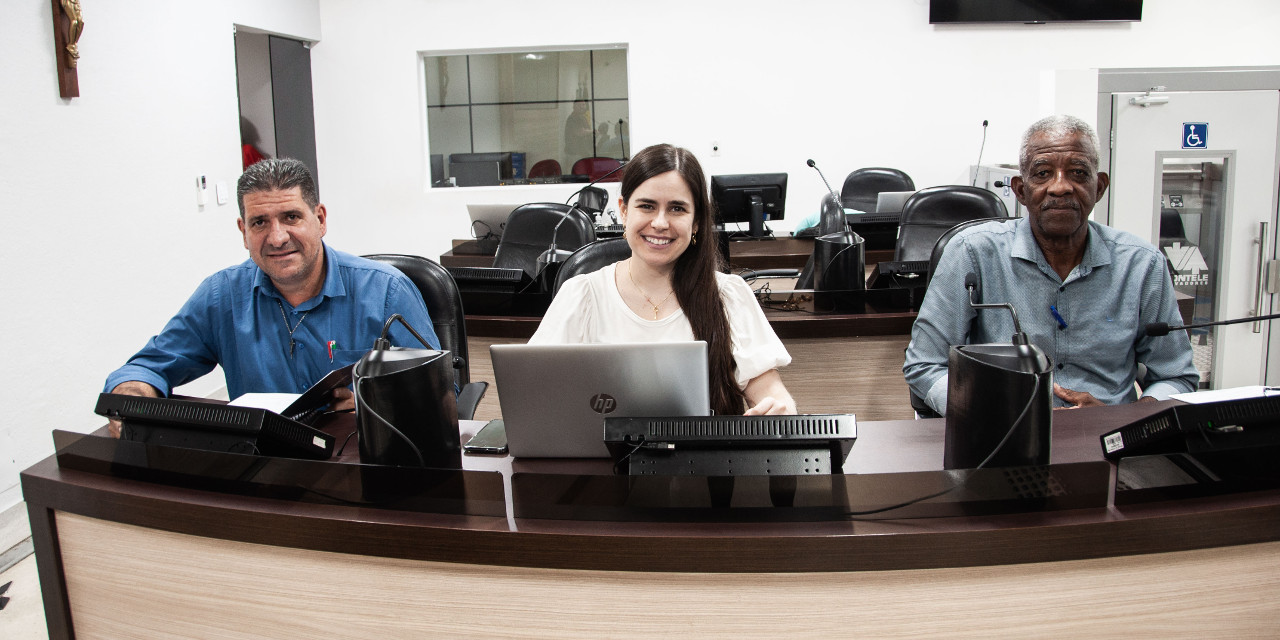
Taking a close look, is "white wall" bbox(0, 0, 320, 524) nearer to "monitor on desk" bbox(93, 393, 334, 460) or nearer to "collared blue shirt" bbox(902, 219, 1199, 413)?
"monitor on desk" bbox(93, 393, 334, 460)

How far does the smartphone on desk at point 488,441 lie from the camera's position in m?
1.56

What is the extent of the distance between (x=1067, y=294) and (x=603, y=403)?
128 centimetres

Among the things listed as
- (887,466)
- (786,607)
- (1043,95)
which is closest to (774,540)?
(786,607)

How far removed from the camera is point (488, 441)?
1.60 m

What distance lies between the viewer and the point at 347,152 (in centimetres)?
671

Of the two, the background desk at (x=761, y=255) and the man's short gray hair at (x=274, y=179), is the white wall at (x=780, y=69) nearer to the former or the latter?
the background desk at (x=761, y=255)

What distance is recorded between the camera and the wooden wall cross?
3525 millimetres

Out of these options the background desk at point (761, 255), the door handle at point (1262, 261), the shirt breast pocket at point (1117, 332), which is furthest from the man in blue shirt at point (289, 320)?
the door handle at point (1262, 261)

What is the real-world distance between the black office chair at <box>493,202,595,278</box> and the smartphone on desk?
2.20m

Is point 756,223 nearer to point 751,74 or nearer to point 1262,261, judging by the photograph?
point 751,74

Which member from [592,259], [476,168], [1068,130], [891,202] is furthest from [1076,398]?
[476,168]

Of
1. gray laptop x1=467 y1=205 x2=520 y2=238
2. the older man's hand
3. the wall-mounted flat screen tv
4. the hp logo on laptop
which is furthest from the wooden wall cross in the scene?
the wall-mounted flat screen tv

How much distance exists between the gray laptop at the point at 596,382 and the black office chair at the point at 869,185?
4.78 meters

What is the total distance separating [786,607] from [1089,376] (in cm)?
128
